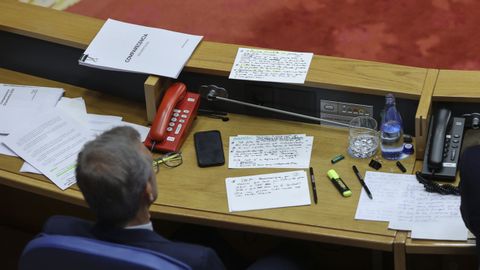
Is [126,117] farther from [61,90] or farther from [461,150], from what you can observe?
[461,150]

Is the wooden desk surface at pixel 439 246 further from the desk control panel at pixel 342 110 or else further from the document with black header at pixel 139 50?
the document with black header at pixel 139 50

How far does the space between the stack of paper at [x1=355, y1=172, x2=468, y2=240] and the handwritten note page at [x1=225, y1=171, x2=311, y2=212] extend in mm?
168

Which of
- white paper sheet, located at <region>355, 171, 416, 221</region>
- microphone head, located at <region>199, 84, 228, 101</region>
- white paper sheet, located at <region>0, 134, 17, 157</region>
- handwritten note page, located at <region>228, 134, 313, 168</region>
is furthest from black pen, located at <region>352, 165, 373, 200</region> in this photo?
white paper sheet, located at <region>0, 134, 17, 157</region>

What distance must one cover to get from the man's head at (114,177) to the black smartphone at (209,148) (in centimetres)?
52

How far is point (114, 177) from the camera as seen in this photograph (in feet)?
5.29

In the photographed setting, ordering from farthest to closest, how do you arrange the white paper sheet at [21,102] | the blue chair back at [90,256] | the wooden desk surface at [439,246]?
the white paper sheet at [21,102]
the wooden desk surface at [439,246]
the blue chair back at [90,256]

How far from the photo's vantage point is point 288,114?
230cm

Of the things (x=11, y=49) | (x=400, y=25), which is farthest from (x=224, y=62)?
(x=400, y=25)

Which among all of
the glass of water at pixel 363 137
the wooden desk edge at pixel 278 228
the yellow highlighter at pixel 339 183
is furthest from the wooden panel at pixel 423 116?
the wooden desk edge at pixel 278 228

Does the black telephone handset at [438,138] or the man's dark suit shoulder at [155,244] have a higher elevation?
the man's dark suit shoulder at [155,244]

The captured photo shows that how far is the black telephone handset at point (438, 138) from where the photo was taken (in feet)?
6.68

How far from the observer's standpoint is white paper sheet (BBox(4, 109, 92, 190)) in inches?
87.4

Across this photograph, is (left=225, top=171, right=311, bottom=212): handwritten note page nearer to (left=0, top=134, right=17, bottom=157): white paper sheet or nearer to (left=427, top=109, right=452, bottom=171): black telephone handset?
(left=427, top=109, right=452, bottom=171): black telephone handset

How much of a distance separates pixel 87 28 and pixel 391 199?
118 centimetres
